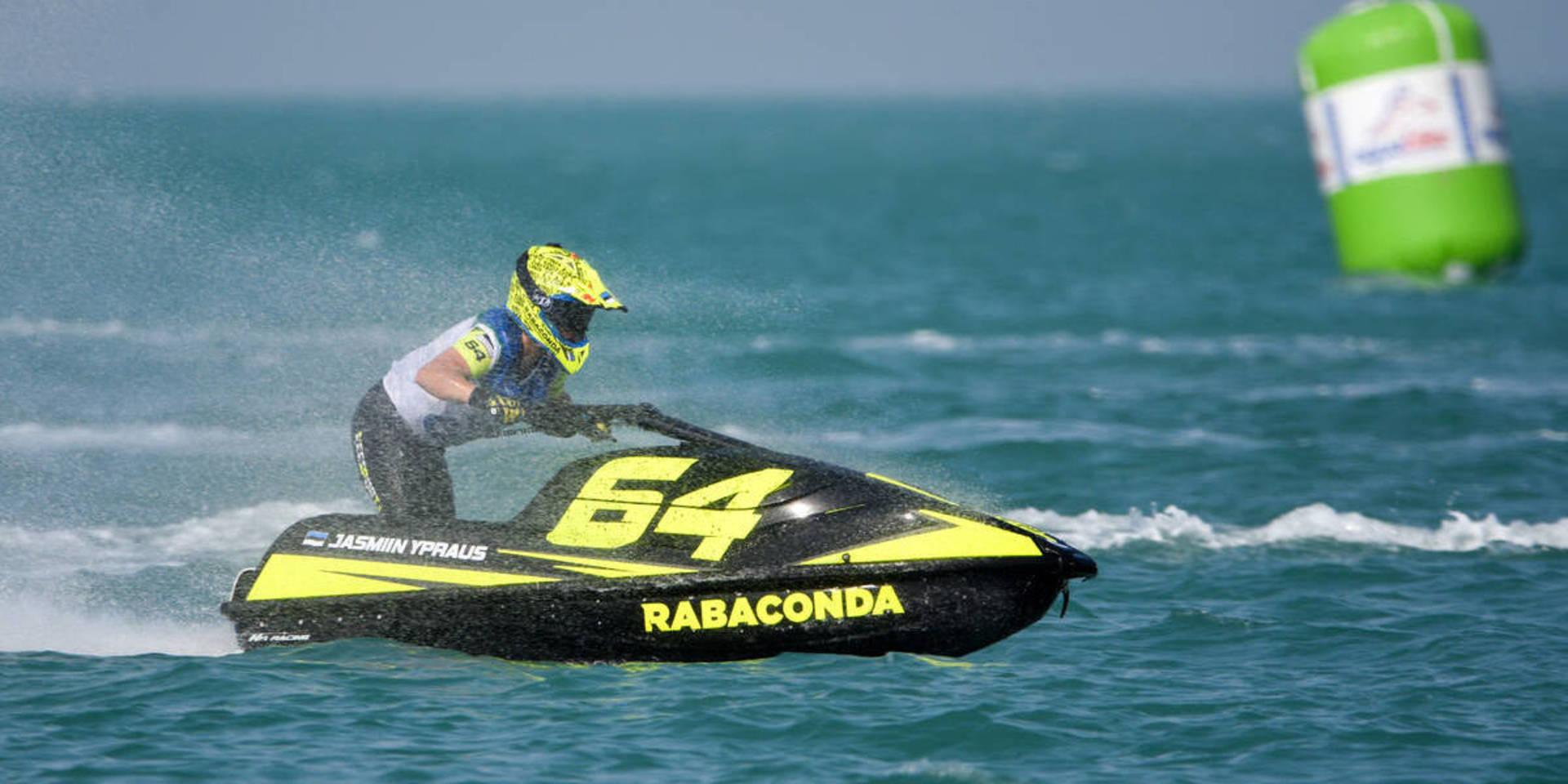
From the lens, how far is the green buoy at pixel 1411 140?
25703 millimetres

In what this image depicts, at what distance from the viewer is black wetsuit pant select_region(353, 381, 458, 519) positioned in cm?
995

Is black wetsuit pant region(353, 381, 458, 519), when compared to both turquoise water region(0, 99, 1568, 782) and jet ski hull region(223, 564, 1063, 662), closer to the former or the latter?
jet ski hull region(223, 564, 1063, 662)

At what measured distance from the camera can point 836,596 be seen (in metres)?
8.98

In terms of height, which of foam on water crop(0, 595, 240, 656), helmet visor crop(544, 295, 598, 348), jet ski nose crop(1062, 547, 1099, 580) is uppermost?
helmet visor crop(544, 295, 598, 348)

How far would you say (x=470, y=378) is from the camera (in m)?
9.75

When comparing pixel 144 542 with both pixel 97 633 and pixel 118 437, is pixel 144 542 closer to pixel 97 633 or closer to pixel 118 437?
pixel 97 633

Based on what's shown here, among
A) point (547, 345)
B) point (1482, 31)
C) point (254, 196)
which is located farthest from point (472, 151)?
point (547, 345)

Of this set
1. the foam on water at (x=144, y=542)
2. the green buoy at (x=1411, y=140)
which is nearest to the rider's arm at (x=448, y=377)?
the foam on water at (x=144, y=542)

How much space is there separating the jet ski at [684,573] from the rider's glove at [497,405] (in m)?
0.38

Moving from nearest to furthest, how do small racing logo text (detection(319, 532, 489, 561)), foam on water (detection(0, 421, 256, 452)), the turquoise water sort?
the turquoise water < small racing logo text (detection(319, 532, 489, 561)) < foam on water (detection(0, 421, 256, 452))

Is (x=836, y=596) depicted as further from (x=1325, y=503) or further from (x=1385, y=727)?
(x=1325, y=503)

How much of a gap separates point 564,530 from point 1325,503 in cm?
689

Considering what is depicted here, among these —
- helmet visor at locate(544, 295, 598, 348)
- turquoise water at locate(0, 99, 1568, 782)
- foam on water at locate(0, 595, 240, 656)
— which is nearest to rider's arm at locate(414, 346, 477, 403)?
helmet visor at locate(544, 295, 598, 348)

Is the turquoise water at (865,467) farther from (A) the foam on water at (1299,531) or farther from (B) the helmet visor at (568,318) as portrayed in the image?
(B) the helmet visor at (568,318)
